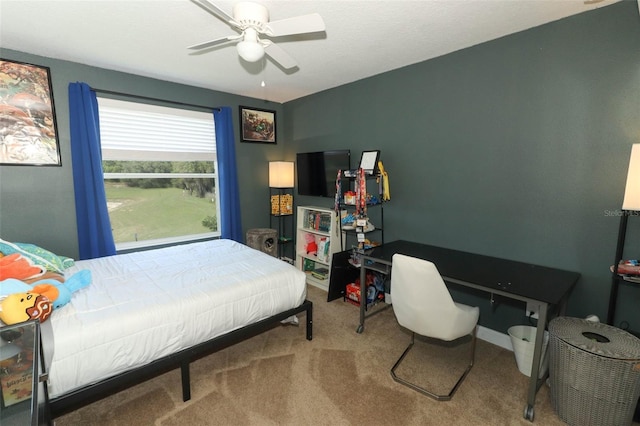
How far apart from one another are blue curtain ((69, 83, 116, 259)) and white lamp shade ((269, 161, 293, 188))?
199 cm

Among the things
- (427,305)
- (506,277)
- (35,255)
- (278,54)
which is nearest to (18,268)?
(35,255)

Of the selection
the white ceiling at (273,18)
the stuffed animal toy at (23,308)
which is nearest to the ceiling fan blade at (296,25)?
the white ceiling at (273,18)

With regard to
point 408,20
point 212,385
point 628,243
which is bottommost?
point 212,385

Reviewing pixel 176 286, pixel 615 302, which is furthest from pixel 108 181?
pixel 615 302

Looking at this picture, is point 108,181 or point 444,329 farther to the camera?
point 108,181

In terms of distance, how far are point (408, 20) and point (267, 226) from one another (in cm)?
326

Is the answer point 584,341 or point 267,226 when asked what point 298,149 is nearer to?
point 267,226

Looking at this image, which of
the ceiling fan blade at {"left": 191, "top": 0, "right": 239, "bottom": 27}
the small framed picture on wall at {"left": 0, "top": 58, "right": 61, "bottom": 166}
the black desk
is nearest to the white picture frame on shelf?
the black desk

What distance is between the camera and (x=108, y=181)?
10.8 feet

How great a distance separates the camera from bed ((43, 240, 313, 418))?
154cm

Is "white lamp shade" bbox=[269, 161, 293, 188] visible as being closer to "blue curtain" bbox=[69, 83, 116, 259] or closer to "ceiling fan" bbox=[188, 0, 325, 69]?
"blue curtain" bbox=[69, 83, 116, 259]

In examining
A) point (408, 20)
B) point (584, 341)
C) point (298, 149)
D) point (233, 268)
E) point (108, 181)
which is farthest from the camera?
point (298, 149)

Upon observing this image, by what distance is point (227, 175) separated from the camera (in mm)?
3928

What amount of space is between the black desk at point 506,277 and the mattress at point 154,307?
3.04ft
